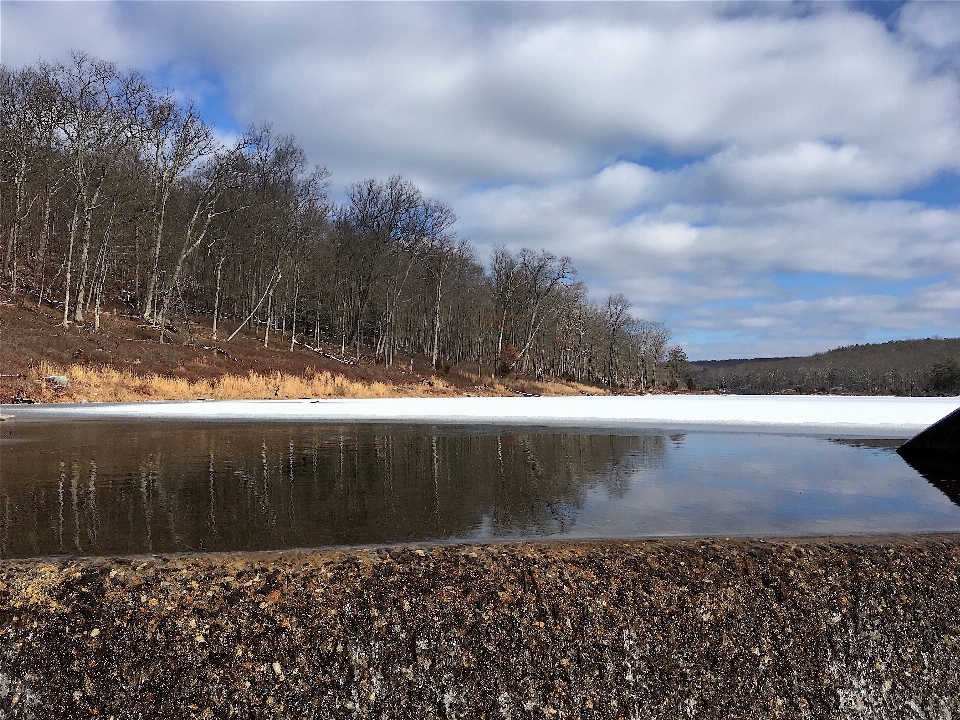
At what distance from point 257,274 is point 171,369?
21795 mm

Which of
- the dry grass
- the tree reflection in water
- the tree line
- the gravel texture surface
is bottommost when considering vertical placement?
the gravel texture surface

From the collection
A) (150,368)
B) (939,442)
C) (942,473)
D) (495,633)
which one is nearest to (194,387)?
(150,368)

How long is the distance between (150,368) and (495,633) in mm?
25105

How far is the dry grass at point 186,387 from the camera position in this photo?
68.6 ft

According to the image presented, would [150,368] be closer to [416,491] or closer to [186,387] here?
[186,387]

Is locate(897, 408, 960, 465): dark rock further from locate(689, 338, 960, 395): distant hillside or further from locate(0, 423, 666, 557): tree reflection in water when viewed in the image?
locate(689, 338, 960, 395): distant hillside

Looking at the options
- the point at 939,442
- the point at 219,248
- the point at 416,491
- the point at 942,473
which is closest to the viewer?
the point at 416,491

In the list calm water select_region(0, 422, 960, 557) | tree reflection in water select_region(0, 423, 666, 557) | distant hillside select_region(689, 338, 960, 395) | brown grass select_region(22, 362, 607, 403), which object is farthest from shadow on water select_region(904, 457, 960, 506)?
distant hillside select_region(689, 338, 960, 395)

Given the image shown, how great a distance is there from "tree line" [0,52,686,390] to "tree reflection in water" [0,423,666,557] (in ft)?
78.1

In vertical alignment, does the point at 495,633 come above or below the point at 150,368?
below

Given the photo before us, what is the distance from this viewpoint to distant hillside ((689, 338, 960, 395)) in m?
85.9

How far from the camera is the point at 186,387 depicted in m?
24.1

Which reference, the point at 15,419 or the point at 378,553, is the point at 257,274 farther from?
the point at 378,553

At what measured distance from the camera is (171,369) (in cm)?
2561
